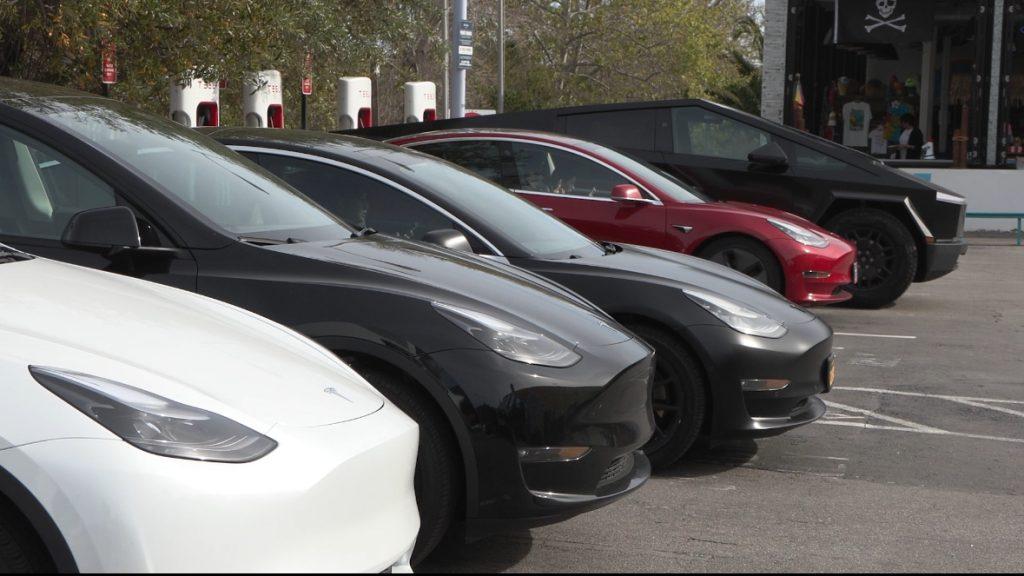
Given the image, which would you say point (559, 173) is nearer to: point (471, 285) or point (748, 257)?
point (748, 257)

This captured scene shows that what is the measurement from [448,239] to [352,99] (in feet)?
42.1

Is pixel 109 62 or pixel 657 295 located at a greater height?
pixel 109 62

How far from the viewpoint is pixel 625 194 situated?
29.6ft

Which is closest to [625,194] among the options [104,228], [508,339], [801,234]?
[801,234]

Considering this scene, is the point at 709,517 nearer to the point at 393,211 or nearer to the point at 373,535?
the point at 393,211

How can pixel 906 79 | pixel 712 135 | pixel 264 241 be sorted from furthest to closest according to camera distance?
pixel 906 79
pixel 712 135
pixel 264 241

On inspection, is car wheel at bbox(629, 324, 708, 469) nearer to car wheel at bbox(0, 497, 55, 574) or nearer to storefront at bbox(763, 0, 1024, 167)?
car wheel at bbox(0, 497, 55, 574)

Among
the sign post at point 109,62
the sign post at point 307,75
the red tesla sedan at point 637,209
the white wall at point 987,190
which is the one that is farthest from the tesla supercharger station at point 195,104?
the white wall at point 987,190

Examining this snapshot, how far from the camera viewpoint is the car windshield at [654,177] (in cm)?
938

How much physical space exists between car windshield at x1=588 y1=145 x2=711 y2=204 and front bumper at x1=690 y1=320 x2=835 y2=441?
12.8 ft

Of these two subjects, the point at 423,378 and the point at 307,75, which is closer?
the point at 423,378

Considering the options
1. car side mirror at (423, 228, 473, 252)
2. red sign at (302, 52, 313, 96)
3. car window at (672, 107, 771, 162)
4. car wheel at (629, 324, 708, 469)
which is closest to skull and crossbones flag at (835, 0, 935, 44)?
red sign at (302, 52, 313, 96)

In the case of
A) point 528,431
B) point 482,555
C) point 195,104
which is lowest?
point 482,555

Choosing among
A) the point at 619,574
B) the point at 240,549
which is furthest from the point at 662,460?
the point at 240,549
